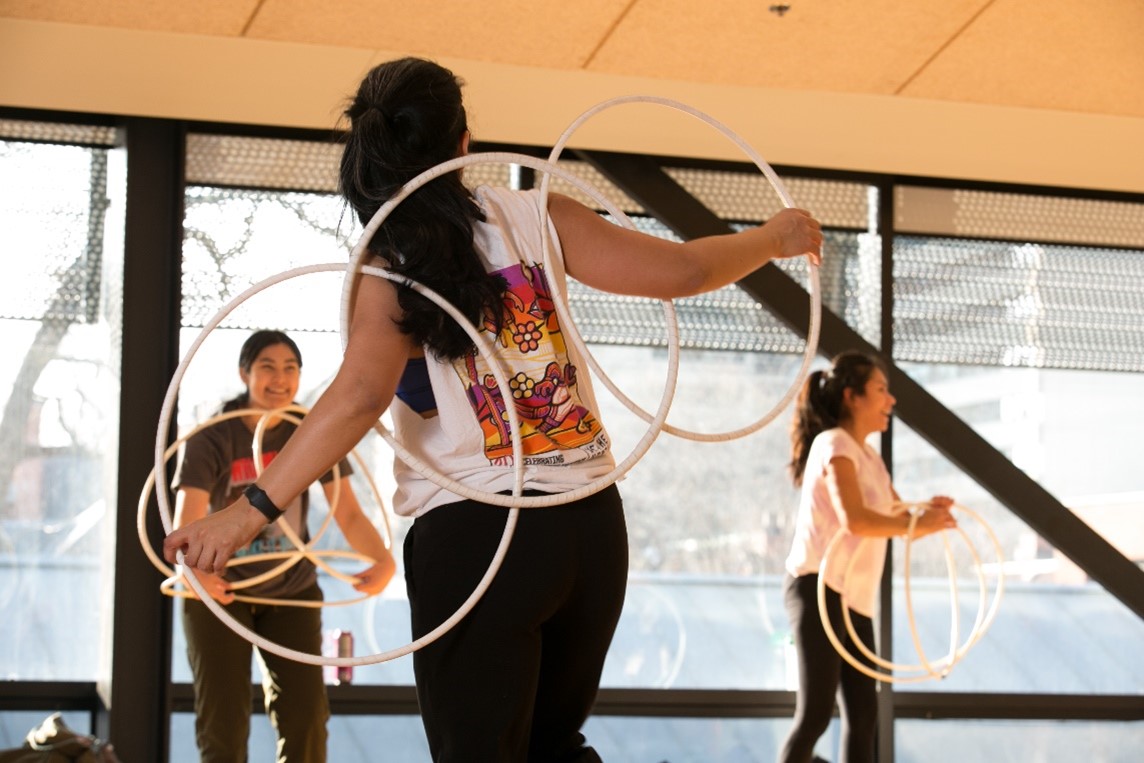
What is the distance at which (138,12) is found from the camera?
160 inches

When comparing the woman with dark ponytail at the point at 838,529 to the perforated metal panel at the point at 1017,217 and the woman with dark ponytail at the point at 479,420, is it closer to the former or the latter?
the perforated metal panel at the point at 1017,217

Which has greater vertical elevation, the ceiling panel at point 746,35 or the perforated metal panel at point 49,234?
the ceiling panel at point 746,35

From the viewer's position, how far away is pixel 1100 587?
549 centimetres

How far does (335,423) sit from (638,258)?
1.62 feet

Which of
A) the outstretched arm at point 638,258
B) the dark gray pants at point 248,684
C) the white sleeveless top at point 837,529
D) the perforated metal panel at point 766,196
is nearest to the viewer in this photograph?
the outstretched arm at point 638,258

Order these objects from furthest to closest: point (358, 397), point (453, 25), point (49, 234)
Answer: point (49, 234) → point (453, 25) → point (358, 397)

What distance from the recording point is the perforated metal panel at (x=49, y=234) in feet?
15.7

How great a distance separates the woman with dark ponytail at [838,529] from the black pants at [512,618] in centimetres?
221

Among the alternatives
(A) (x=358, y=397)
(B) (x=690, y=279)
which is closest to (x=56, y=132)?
(A) (x=358, y=397)

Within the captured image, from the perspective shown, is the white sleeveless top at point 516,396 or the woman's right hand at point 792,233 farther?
the woman's right hand at point 792,233

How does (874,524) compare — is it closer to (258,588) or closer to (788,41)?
(788,41)

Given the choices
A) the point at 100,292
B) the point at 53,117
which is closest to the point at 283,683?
the point at 100,292

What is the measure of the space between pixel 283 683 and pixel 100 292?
1.83 meters

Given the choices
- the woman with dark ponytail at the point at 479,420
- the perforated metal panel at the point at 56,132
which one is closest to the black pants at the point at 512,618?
the woman with dark ponytail at the point at 479,420
